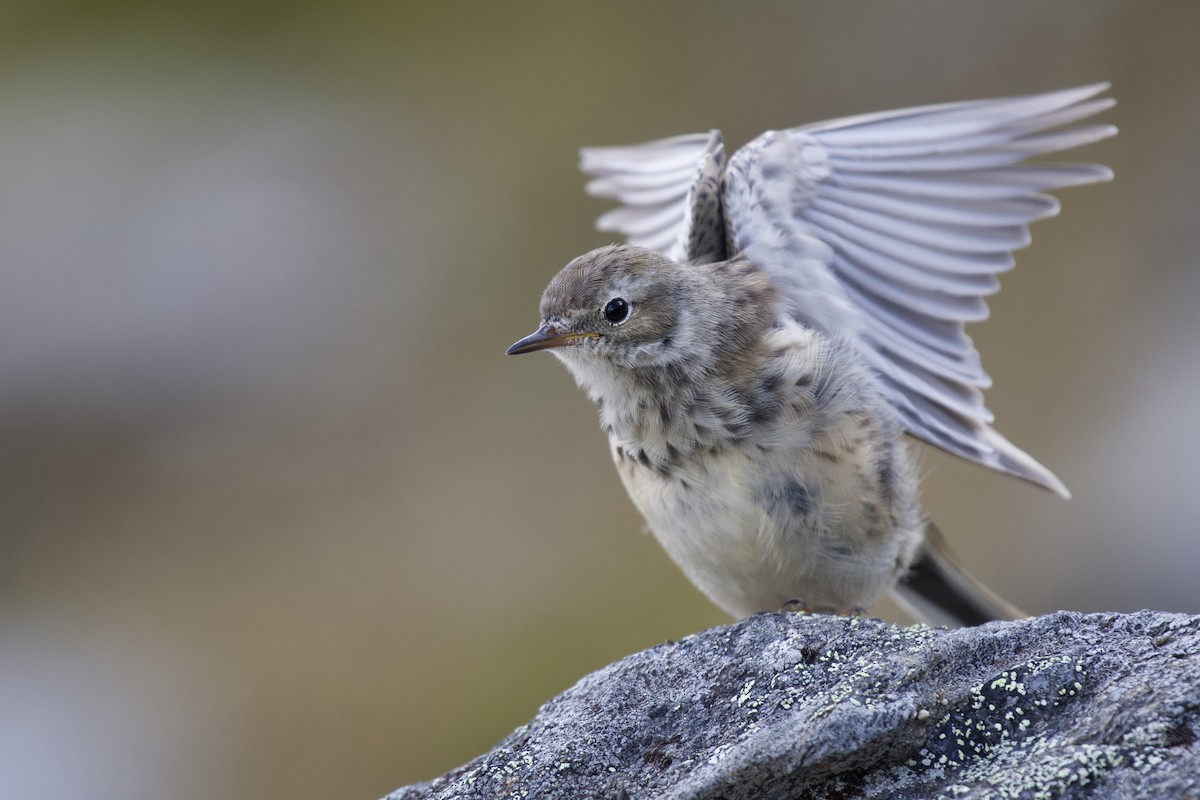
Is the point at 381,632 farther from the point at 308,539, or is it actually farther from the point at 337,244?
the point at 337,244

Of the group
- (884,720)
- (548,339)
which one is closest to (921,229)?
(548,339)

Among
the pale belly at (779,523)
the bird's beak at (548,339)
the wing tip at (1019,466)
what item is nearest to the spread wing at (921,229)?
the wing tip at (1019,466)

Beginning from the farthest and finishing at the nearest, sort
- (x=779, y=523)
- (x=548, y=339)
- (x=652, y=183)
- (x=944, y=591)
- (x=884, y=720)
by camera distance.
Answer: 1. (x=652, y=183)
2. (x=944, y=591)
3. (x=548, y=339)
4. (x=779, y=523)
5. (x=884, y=720)

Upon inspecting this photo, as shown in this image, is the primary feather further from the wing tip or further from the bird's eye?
the bird's eye

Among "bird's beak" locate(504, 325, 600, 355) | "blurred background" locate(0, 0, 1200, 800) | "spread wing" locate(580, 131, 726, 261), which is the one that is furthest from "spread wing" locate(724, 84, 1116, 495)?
"blurred background" locate(0, 0, 1200, 800)

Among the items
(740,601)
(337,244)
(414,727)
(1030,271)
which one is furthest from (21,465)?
(1030,271)

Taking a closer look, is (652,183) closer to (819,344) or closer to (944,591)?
(819,344)
